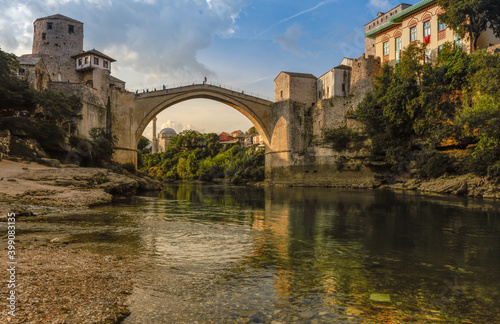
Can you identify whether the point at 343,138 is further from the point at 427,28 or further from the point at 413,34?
the point at 427,28

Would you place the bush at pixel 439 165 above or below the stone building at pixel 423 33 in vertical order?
below

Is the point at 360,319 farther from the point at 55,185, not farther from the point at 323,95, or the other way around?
the point at 323,95

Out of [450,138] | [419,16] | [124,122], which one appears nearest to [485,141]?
[450,138]

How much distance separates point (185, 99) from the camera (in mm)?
36062

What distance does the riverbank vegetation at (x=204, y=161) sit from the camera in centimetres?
4231

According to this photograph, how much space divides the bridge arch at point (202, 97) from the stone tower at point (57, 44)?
6369 millimetres

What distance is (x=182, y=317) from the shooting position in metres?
3.14

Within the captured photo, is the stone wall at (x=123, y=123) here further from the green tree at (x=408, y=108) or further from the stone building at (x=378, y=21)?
the stone building at (x=378, y=21)

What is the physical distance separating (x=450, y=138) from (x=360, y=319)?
22844mm

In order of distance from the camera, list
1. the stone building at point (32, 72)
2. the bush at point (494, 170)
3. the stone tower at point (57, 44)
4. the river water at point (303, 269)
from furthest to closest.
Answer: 1. the stone tower at point (57, 44)
2. the stone building at point (32, 72)
3. the bush at point (494, 170)
4. the river water at point (303, 269)

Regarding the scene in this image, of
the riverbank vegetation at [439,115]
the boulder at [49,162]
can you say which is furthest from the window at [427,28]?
the boulder at [49,162]

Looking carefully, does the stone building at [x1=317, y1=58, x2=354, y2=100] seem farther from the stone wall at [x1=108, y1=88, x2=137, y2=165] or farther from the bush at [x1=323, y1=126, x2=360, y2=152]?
the stone wall at [x1=108, y1=88, x2=137, y2=165]

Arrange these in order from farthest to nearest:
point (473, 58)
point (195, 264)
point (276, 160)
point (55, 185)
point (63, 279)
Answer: point (276, 160) → point (473, 58) → point (55, 185) → point (195, 264) → point (63, 279)

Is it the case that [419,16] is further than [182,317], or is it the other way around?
[419,16]
